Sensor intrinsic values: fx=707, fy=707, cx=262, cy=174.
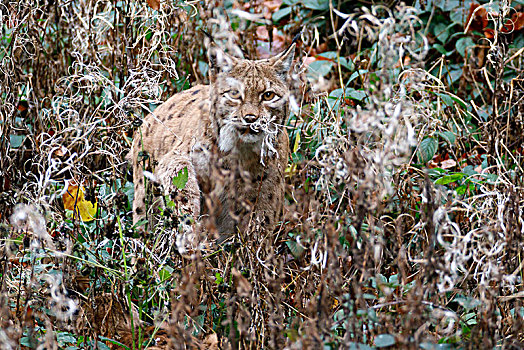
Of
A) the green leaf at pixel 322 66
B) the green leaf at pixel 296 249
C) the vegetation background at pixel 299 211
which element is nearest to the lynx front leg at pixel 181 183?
the vegetation background at pixel 299 211

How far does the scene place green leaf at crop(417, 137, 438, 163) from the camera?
4520 mm

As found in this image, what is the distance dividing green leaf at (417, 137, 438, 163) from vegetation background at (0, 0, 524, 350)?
0.05 ft

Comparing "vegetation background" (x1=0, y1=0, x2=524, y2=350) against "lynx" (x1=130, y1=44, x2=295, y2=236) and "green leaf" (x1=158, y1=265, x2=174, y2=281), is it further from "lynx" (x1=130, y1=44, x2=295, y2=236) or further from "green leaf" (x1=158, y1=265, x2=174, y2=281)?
"lynx" (x1=130, y1=44, x2=295, y2=236)

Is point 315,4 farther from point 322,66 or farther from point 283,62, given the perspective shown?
point 283,62

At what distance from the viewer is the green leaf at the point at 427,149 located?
4.52m

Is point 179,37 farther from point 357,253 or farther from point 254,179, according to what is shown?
point 357,253

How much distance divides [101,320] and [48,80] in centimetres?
291

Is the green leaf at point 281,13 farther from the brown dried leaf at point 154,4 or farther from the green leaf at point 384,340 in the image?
the green leaf at point 384,340

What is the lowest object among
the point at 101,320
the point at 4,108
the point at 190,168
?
the point at 101,320

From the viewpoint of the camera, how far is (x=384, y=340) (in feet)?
7.59

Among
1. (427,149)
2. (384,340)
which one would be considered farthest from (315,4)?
(384,340)

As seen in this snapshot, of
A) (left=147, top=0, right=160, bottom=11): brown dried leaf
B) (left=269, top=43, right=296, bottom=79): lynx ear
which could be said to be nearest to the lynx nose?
(left=269, top=43, right=296, bottom=79): lynx ear

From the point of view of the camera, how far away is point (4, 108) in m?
4.22

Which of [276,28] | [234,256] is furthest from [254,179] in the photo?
[276,28]
